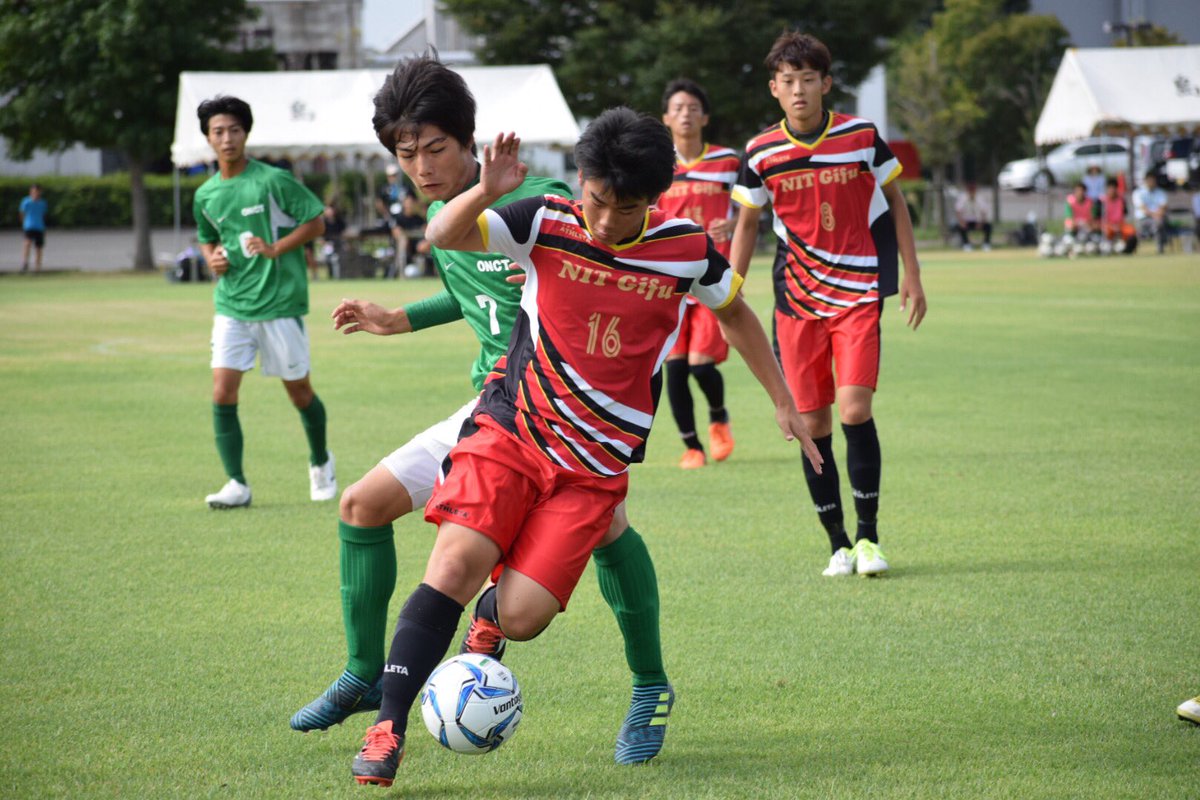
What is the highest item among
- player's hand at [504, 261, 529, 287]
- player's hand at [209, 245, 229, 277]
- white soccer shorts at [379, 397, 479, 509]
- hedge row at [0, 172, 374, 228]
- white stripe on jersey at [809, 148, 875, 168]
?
hedge row at [0, 172, 374, 228]

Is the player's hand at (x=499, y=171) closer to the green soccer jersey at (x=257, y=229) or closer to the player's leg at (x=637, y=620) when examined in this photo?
the player's leg at (x=637, y=620)

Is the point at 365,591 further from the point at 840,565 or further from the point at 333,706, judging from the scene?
the point at 840,565

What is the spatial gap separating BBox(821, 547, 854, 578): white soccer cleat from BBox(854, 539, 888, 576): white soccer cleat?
29 millimetres

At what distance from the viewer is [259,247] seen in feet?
27.1

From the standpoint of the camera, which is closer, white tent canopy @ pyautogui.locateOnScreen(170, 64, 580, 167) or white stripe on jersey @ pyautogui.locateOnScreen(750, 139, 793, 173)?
white stripe on jersey @ pyautogui.locateOnScreen(750, 139, 793, 173)

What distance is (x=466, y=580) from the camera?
3.91 m

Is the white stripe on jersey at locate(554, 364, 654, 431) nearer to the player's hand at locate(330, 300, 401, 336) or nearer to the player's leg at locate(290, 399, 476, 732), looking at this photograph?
the player's leg at locate(290, 399, 476, 732)

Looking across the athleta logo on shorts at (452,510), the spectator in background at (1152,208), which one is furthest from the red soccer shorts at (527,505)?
the spectator in background at (1152,208)

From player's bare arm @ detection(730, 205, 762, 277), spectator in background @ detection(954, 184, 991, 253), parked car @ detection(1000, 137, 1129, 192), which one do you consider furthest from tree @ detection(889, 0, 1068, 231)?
player's bare arm @ detection(730, 205, 762, 277)

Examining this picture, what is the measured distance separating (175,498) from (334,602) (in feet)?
9.23

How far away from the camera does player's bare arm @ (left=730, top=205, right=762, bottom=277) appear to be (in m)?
6.98

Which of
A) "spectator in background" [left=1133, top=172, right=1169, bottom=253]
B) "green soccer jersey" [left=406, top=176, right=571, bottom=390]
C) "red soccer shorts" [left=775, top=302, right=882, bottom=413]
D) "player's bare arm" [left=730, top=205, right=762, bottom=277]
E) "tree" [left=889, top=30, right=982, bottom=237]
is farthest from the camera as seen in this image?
"tree" [left=889, top=30, right=982, bottom=237]

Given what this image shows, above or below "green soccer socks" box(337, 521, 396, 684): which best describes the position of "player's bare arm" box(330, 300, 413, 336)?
above

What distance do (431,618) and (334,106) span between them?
27861 millimetres
